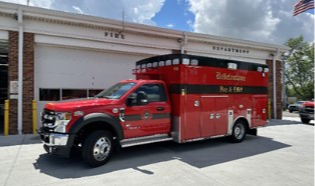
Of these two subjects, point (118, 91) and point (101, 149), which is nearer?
point (101, 149)

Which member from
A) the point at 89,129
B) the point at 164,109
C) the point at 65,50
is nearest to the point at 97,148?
the point at 89,129

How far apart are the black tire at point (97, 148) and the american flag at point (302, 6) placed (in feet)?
46.5

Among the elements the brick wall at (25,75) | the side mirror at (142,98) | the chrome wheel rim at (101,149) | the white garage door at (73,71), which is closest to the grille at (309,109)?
the white garage door at (73,71)

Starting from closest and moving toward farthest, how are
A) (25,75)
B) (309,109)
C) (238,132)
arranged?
1. (238,132)
2. (25,75)
3. (309,109)

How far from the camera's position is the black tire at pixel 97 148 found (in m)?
6.07

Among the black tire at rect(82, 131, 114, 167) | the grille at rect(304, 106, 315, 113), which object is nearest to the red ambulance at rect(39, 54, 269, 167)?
the black tire at rect(82, 131, 114, 167)

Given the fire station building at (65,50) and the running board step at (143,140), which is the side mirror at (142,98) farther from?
the fire station building at (65,50)

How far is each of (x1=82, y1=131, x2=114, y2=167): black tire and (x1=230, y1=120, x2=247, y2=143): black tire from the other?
15.1 feet

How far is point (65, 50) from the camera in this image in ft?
36.5

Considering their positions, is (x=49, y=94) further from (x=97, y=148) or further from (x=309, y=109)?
(x=309, y=109)

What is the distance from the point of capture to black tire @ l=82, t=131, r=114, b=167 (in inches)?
239

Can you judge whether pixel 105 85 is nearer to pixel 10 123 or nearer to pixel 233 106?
pixel 10 123

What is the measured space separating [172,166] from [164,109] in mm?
1730

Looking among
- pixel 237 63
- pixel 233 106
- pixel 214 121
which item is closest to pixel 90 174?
pixel 214 121
